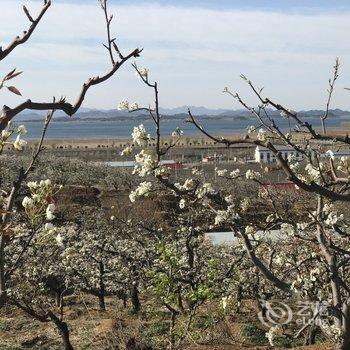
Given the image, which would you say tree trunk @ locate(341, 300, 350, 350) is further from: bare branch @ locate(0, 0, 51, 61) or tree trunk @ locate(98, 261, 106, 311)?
tree trunk @ locate(98, 261, 106, 311)

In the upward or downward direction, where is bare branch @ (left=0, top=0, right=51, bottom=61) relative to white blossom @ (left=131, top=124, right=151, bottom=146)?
upward

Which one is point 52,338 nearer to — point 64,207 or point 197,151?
point 64,207

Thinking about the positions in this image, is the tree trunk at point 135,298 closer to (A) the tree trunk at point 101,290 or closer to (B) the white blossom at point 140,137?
(A) the tree trunk at point 101,290

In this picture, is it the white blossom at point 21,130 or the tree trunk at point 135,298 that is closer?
the white blossom at point 21,130

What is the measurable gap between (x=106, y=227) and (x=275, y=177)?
12.6 m

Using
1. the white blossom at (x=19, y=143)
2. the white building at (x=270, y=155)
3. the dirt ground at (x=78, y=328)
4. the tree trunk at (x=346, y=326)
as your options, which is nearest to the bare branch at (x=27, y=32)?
the white blossom at (x=19, y=143)

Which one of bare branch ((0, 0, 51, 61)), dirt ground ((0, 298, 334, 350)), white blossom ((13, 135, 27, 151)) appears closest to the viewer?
bare branch ((0, 0, 51, 61))

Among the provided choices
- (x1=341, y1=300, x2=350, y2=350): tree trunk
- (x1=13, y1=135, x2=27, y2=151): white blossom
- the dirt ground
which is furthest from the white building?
the dirt ground

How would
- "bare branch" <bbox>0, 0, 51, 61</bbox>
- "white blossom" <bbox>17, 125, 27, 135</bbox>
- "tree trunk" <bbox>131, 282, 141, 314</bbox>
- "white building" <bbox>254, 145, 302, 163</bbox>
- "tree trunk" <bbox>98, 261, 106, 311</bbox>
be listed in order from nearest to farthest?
"bare branch" <bbox>0, 0, 51, 61</bbox>
"white blossom" <bbox>17, 125, 27, 135</bbox>
"white building" <bbox>254, 145, 302, 163</bbox>
"tree trunk" <bbox>131, 282, 141, 314</bbox>
"tree trunk" <bbox>98, 261, 106, 311</bbox>

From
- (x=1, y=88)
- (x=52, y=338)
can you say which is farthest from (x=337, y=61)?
(x=52, y=338)

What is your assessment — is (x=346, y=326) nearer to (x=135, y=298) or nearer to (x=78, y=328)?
(x=78, y=328)

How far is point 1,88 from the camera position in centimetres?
233

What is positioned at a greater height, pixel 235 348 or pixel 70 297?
pixel 235 348

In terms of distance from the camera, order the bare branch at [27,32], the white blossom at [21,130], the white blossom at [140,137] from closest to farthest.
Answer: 1. the bare branch at [27,32]
2. the white blossom at [21,130]
3. the white blossom at [140,137]
